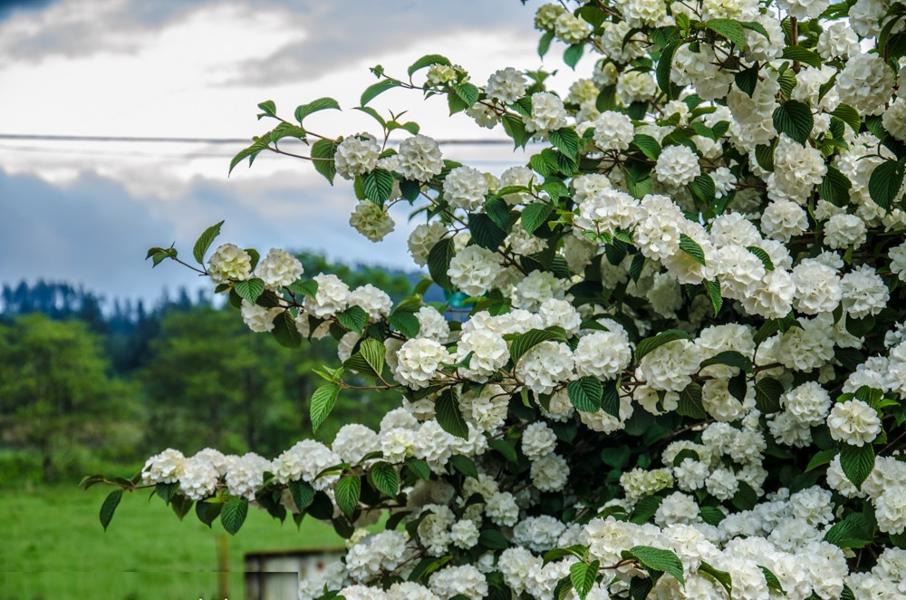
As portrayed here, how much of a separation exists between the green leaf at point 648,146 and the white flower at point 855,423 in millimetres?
602

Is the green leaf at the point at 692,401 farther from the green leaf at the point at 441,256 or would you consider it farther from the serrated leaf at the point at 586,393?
the green leaf at the point at 441,256

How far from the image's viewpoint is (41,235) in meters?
7.11

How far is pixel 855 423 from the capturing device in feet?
4.33

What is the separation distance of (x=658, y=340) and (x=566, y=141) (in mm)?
533

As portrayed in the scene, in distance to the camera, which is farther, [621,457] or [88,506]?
[88,506]

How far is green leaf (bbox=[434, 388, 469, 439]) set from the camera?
54.8 inches

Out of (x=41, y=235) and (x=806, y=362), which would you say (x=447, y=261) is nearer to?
(x=806, y=362)

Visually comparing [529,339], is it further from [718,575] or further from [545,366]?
[718,575]

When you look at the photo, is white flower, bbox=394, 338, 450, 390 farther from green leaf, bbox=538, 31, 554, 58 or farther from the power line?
the power line

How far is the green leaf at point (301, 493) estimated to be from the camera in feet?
5.78

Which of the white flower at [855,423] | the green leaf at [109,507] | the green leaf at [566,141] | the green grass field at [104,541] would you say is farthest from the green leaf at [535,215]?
the green grass field at [104,541]

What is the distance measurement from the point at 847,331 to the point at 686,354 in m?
0.33

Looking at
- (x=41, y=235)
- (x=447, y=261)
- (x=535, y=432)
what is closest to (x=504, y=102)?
(x=447, y=261)

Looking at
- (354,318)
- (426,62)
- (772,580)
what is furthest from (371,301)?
(772,580)
